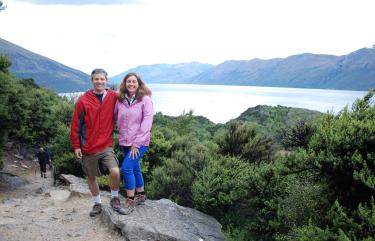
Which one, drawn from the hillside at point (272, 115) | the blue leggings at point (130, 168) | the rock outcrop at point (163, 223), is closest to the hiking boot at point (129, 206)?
Answer: the rock outcrop at point (163, 223)

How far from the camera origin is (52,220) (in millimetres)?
8195

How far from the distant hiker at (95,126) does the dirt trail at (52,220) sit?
3.85ft

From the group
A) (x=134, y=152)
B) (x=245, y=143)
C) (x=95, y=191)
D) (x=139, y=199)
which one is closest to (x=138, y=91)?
(x=134, y=152)

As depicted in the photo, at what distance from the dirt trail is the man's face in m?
2.48

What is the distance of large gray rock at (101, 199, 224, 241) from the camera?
6770 mm

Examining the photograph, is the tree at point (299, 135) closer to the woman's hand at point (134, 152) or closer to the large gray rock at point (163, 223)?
the large gray rock at point (163, 223)

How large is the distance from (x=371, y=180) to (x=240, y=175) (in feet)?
15.4

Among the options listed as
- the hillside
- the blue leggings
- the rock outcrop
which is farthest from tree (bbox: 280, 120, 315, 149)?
the hillside

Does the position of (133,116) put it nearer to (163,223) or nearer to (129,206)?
(129,206)

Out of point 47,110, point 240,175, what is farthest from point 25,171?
point 240,175

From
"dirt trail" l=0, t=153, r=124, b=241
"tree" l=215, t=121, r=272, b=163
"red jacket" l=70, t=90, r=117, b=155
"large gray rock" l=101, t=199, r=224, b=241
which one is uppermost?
"red jacket" l=70, t=90, r=117, b=155

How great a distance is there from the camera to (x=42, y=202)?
1063cm

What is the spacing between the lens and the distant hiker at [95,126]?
6.68 meters

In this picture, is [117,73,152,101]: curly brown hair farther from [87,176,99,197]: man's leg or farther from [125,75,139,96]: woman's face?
[87,176,99,197]: man's leg
